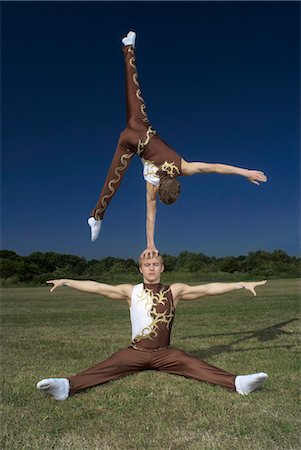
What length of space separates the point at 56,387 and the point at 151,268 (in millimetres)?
1544

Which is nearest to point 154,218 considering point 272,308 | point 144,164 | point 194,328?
point 144,164

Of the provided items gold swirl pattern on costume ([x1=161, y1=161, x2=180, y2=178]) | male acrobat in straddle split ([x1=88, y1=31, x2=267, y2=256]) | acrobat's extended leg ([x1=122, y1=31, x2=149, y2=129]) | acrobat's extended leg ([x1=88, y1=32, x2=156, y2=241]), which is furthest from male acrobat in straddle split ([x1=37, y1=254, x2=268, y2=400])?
acrobat's extended leg ([x1=122, y1=31, x2=149, y2=129])

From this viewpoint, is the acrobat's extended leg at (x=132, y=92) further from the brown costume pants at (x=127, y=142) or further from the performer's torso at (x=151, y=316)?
the performer's torso at (x=151, y=316)

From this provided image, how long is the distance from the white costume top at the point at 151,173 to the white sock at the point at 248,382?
218cm

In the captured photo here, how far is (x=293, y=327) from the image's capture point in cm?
1153

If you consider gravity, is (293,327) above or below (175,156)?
below

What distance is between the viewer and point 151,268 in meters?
5.73

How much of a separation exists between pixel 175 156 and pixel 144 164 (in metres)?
0.38

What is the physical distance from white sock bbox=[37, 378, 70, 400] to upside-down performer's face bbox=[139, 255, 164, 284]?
135 cm

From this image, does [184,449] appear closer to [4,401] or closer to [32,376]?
[4,401]

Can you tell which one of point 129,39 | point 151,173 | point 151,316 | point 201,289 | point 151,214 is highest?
point 129,39

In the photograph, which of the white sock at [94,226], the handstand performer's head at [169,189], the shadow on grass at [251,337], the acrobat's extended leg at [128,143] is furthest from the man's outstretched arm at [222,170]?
the shadow on grass at [251,337]

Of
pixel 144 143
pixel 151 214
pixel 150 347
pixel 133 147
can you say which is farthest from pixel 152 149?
pixel 150 347

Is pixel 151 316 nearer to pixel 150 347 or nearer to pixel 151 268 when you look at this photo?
pixel 150 347
